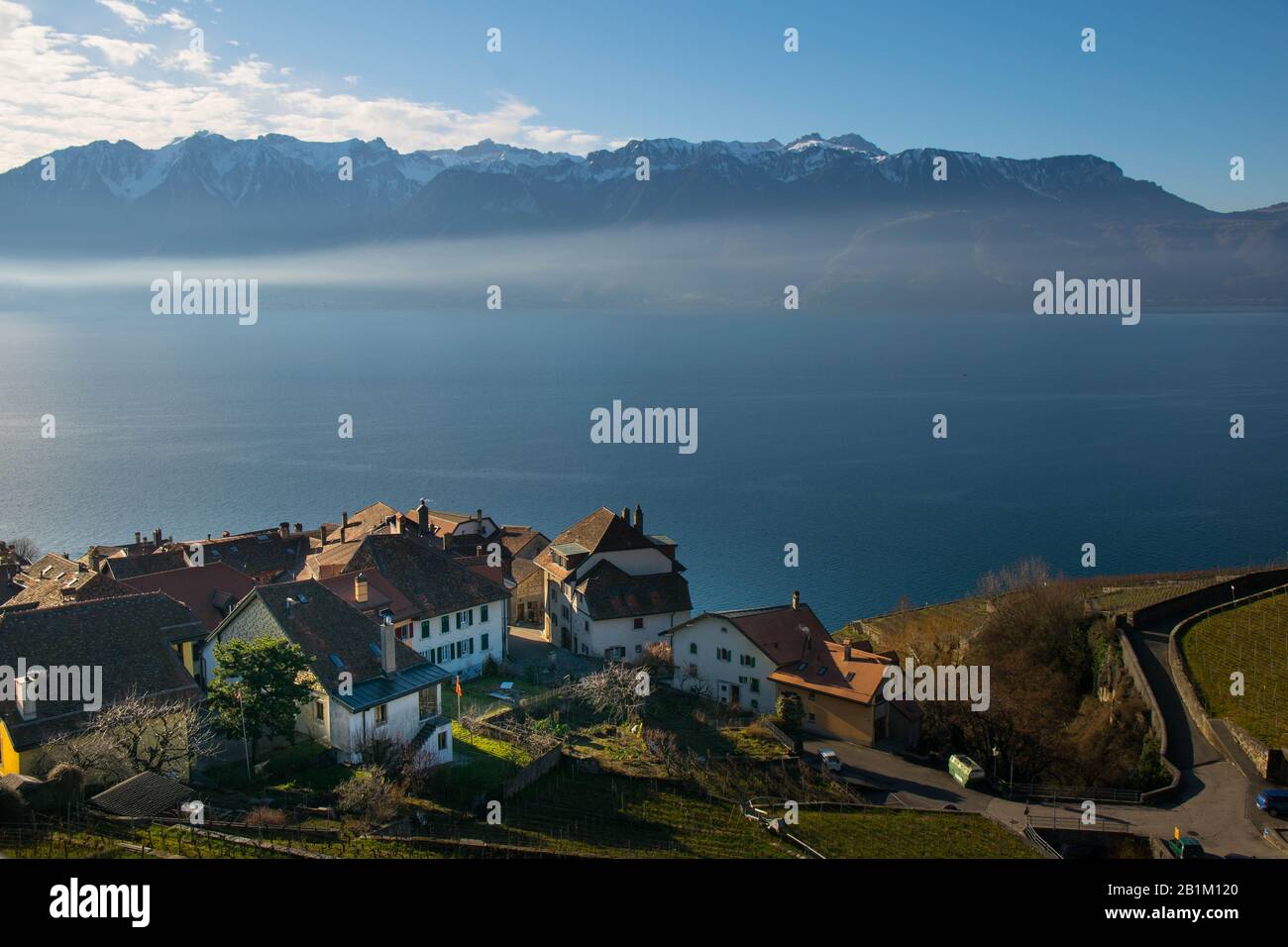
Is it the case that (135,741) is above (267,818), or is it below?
above

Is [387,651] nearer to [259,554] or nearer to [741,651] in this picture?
[741,651]

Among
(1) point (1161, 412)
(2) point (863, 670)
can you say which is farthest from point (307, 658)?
(1) point (1161, 412)

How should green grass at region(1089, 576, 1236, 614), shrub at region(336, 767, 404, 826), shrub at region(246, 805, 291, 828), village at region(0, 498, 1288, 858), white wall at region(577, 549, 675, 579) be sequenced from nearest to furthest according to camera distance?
shrub at region(246, 805, 291, 828) → shrub at region(336, 767, 404, 826) → village at region(0, 498, 1288, 858) → green grass at region(1089, 576, 1236, 614) → white wall at region(577, 549, 675, 579)

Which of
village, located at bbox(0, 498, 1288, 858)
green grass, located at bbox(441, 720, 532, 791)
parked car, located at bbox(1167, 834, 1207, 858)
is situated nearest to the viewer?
parked car, located at bbox(1167, 834, 1207, 858)

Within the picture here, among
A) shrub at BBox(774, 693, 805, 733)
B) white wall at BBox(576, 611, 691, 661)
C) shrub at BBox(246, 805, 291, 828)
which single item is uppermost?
shrub at BBox(246, 805, 291, 828)

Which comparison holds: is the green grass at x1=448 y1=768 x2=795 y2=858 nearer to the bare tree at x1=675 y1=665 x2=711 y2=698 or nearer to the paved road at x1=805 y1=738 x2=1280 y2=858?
the paved road at x1=805 y1=738 x2=1280 y2=858

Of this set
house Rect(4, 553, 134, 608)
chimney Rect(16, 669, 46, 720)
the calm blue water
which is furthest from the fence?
house Rect(4, 553, 134, 608)

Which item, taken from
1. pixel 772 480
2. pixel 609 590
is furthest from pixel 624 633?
pixel 772 480
